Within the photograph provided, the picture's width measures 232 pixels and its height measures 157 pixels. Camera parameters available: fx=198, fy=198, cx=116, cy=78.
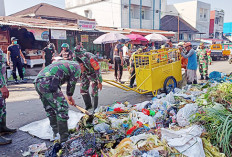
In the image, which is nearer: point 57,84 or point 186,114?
point 57,84

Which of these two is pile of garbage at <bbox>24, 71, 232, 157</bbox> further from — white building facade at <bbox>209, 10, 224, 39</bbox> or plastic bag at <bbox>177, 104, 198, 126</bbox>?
white building facade at <bbox>209, 10, 224, 39</bbox>

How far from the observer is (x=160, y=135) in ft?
9.98

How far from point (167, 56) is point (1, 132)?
202 inches

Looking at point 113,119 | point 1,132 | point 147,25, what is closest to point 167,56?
point 113,119

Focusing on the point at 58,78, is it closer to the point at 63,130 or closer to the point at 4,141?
the point at 63,130

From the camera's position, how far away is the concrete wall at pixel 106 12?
74.8 feet

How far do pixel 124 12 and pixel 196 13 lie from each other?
647 inches

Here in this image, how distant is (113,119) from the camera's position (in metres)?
4.11

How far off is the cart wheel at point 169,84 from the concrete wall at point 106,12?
17296mm

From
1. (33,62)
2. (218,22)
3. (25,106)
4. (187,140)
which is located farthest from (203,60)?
(218,22)

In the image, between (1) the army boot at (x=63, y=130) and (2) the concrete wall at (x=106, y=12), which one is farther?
(2) the concrete wall at (x=106, y=12)

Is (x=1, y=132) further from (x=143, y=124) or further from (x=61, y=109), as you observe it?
(x=143, y=124)

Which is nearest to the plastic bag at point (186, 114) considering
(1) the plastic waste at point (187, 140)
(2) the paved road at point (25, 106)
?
(1) the plastic waste at point (187, 140)

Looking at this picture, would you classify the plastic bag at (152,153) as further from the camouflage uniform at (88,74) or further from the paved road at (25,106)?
the camouflage uniform at (88,74)
